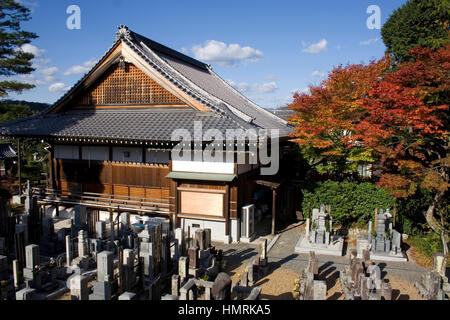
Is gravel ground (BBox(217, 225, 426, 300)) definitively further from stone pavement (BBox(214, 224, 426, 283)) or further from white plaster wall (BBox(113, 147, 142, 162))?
white plaster wall (BBox(113, 147, 142, 162))

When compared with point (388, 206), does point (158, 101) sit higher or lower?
higher

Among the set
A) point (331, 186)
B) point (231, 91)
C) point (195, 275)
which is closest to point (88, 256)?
point (195, 275)

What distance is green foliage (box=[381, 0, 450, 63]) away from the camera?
1987cm

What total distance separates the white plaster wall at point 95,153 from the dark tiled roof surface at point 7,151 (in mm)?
18458

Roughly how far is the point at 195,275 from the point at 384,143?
32.5 feet

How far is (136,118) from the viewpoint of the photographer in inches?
609

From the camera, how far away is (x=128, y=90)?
16.5 metres

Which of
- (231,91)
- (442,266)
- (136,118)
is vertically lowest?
(442,266)

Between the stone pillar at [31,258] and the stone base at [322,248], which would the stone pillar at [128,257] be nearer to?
the stone pillar at [31,258]

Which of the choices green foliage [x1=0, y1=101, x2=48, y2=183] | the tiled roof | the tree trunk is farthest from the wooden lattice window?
green foliage [x1=0, y1=101, x2=48, y2=183]

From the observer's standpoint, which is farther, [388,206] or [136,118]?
[136,118]

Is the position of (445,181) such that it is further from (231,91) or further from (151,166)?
(231,91)

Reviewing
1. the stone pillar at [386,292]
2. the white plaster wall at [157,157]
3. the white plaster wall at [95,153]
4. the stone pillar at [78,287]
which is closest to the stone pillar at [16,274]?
the stone pillar at [78,287]
